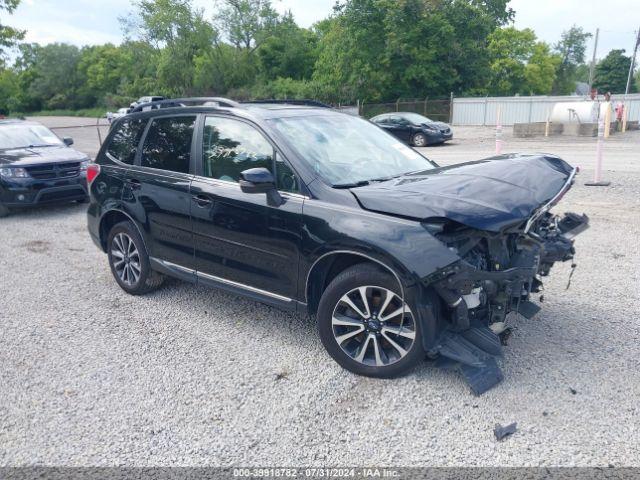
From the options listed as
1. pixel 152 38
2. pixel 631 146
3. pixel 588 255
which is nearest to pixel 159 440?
pixel 588 255

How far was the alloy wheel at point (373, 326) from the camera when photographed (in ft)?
11.4

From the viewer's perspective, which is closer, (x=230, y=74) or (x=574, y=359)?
(x=574, y=359)

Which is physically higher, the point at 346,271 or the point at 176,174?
the point at 176,174

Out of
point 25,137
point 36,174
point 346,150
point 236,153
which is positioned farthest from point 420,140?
point 236,153

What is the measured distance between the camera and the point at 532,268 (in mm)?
3363

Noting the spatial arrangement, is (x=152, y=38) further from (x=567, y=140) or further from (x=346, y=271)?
(x=346, y=271)

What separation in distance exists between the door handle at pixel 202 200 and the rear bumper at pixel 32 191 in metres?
6.23

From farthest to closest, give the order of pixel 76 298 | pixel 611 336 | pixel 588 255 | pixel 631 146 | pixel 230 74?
pixel 230 74, pixel 631 146, pixel 588 255, pixel 76 298, pixel 611 336

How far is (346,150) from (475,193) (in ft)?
4.25

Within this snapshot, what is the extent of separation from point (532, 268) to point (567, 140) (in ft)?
68.0

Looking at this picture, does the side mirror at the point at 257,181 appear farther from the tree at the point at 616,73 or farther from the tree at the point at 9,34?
the tree at the point at 616,73

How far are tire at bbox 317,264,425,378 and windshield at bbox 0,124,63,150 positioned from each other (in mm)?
8957

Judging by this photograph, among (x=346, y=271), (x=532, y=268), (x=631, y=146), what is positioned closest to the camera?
(x=532, y=268)

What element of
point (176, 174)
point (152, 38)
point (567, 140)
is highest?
point (152, 38)
